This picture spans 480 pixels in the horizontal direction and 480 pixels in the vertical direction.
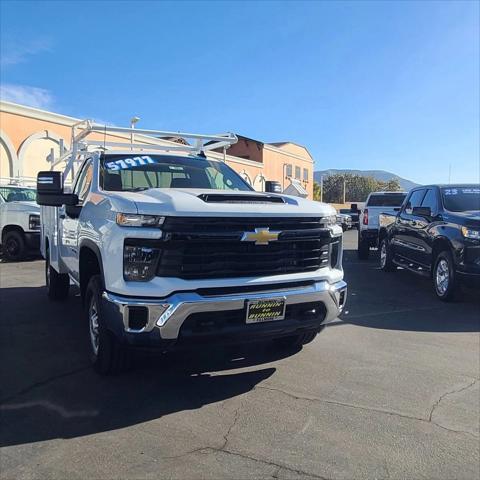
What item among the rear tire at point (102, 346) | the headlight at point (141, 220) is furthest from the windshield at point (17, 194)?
the headlight at point (141, 220)

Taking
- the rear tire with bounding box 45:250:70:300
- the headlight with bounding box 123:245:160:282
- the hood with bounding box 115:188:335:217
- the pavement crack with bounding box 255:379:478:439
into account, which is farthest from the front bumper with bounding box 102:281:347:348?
the rear tire with bounding box 45:250:70:300

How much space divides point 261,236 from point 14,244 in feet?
37.1

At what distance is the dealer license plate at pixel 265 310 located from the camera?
12.5 feet

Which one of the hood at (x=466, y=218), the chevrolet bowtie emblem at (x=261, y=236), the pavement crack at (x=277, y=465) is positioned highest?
the hood at (x=466, y=218)

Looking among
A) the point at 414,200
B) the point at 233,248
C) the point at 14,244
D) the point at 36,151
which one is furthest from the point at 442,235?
the point at 36,151

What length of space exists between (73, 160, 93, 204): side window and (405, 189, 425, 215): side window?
620 centimetres

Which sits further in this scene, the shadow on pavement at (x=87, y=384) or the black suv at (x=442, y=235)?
the black suv at (x=442, y=235)

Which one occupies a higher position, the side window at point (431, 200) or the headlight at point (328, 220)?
the side window at point (431, 200)

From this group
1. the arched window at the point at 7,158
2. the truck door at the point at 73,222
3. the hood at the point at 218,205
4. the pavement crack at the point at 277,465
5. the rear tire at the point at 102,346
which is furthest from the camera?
the arched window at the point at 7,158

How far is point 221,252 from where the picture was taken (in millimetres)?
3766

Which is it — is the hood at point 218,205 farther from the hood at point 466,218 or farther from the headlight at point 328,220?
the hood at point 466,218

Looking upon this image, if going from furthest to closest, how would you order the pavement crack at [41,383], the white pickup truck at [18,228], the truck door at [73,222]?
1. the white pickup truck at [18,228]
2. the truck door at [73,222]
3. the pavement crack at [41,383]

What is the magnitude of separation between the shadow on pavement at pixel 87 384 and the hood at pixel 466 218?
397 cm

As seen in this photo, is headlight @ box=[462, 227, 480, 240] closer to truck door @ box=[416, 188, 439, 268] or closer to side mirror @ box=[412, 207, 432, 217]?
truck door @ box=[416, 188, 439, 268]
